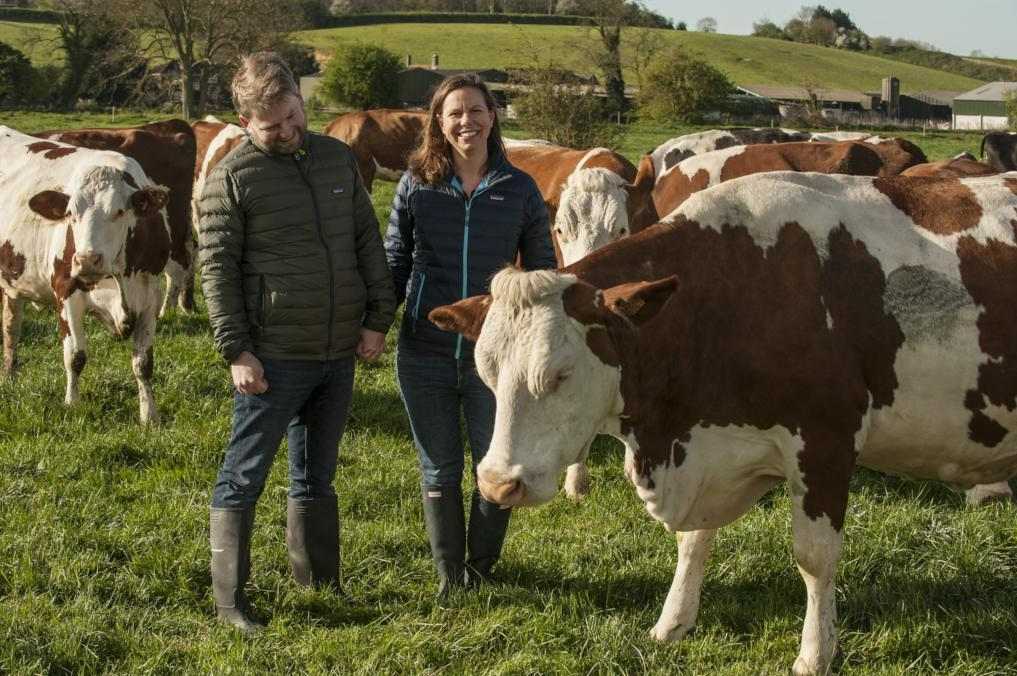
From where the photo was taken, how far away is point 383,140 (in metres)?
14.5

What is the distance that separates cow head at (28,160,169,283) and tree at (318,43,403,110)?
1670 inches

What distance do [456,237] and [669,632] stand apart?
1.93 m

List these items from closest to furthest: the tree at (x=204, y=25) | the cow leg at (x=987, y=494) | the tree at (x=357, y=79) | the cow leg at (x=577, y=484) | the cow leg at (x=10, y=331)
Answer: the cow leg at (x=987, y=494)
the cow leg at (x=577, y=484)
the cow leg at (x=10, y=331)
the tree at (x=204, y=25)
the tree at (x=357, y=79)

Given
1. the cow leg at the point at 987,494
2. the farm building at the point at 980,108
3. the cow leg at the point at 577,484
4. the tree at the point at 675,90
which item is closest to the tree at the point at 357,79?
the tree at the point at 675,90

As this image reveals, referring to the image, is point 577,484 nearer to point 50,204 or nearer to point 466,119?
point 466,119

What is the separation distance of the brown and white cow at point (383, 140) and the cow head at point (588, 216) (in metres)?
6.82

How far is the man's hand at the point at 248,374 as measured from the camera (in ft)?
14.9

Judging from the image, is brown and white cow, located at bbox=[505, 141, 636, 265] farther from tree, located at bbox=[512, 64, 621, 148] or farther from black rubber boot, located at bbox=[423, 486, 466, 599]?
tree, located at bbox=[512, 64, 621, 148]

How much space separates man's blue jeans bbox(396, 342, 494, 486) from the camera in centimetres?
492

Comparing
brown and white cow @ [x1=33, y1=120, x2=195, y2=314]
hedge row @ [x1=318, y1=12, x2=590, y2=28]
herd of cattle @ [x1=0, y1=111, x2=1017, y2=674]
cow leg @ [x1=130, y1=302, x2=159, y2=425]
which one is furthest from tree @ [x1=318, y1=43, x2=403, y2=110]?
herd of cattle @ [x1=0, y1=111, x2=1017, y2=674]

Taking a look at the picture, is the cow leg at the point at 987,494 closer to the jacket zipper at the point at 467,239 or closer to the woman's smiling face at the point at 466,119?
the jacket zipper at the point at 467,239

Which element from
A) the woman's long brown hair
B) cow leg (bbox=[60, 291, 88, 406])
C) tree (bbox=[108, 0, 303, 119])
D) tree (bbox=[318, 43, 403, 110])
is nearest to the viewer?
the woman's long brown hair

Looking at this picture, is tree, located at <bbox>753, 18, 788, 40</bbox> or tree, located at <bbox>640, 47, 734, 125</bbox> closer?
tree, located at <bbox>640, 47, 734, 125</bbox>

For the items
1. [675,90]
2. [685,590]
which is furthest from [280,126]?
[675,90]
